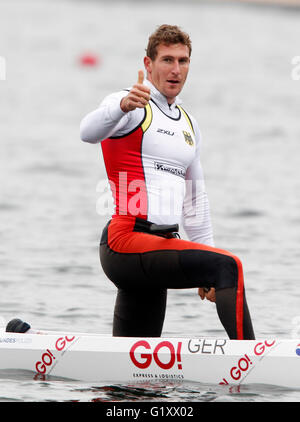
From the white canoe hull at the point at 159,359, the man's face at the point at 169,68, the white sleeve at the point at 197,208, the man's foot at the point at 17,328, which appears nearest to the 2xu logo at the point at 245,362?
the white canoe hull at the point at 159,359

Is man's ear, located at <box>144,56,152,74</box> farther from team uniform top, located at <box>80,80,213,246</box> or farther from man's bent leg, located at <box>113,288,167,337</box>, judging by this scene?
man's bent leg, located at <box>113,288,167,337</box>

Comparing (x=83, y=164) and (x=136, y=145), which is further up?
(x=83, y=164)

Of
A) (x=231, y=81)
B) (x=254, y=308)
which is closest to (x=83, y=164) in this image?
(x=254, y=308)

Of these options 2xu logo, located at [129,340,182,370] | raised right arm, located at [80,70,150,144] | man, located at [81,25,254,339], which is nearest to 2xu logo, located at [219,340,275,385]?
man, located at [81,25,254,339]

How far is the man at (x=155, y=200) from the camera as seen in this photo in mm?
6207

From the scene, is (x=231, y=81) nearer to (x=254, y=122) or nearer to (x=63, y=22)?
(x=254, y=122)

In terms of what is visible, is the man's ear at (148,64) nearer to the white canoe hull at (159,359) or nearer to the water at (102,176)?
the white canoe hull at (159,359)

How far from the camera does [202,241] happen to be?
6.96 m

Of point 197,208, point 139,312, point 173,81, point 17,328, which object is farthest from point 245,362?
point 173,81

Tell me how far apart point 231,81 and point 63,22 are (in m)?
24.3

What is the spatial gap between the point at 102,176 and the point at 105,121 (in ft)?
43.4

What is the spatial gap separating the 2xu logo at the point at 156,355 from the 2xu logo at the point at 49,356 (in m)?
0.44
